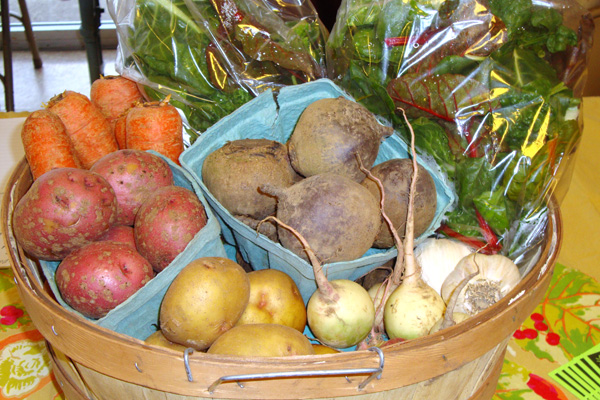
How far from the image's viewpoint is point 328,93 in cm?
161

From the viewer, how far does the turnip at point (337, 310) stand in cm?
119

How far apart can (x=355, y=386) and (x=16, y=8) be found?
243 inches

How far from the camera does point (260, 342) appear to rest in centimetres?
107

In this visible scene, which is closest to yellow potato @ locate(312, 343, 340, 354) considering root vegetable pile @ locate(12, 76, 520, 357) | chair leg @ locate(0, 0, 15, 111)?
root vegetable pile @ locate(12, 76, 520, 357)

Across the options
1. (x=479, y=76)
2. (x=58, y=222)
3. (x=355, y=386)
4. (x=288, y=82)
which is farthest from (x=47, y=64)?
(x=355, y=386)

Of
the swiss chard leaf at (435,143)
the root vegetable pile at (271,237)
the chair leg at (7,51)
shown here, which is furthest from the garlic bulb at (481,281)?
the chair leg at (7,51)

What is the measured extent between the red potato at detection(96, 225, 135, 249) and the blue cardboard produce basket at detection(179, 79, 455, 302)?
24 cm

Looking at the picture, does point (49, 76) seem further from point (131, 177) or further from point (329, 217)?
point (329, 217)

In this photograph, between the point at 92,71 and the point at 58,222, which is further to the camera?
the point at 92,71

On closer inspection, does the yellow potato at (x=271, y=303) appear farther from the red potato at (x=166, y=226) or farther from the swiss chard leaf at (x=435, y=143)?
the swiss chard leaf at (x=435, y=143)

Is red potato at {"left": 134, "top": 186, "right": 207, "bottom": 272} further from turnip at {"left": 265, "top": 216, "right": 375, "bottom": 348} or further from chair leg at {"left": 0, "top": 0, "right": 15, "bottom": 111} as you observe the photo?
chair leg at {"left": 0, "top": 0, "right": 15, "bottom": 111}

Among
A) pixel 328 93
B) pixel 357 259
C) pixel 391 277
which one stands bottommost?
pixel 391 277

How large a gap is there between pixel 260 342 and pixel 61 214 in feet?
2.01

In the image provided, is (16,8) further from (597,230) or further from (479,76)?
(597,230)
